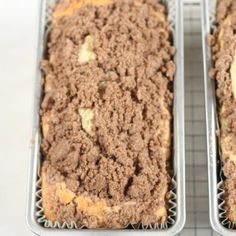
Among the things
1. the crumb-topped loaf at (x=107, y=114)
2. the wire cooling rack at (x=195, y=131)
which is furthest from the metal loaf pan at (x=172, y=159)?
the wire cooling rack at (x=195, y=131)

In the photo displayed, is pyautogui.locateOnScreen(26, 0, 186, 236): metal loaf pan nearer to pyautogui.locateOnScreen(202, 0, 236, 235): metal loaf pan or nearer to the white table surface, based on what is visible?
pyautogui.locateOnScreen(202, 0, 236, 235): metal loaf pan

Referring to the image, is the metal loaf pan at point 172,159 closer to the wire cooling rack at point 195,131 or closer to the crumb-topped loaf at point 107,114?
the crumb-topped loaf at point 107,114

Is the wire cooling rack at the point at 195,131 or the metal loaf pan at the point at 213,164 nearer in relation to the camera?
the metal loaf pan at the point at 213,164

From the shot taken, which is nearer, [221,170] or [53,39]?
[221,170]

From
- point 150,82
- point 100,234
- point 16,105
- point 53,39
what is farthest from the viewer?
point 16,105

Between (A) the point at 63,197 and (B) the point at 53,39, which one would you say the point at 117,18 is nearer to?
(B) the point at 53,39

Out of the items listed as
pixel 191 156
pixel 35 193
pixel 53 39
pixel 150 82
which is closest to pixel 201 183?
pixel 191 156
